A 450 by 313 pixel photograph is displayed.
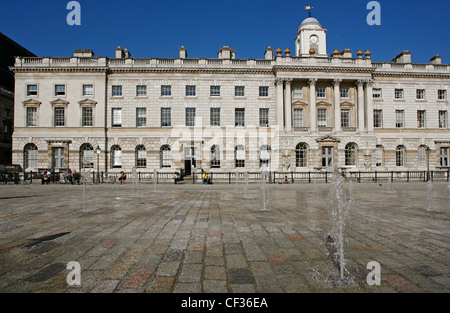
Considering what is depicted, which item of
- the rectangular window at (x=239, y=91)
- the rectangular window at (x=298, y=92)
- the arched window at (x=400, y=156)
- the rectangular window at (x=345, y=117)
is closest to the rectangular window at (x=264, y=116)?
the rectangular window at (x=239, y=91)

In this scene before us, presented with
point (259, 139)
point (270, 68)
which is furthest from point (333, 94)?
point (259, 139)

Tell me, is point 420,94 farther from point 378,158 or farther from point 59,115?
point 59,115

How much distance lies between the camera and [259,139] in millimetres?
31062

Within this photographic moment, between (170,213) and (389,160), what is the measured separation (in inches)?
1322

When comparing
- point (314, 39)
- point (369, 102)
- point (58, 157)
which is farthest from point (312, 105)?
point (58, 157)

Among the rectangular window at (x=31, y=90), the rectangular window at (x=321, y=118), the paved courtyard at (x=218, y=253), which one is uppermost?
the rectangular window at (x=31, y=90)

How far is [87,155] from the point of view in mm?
29844

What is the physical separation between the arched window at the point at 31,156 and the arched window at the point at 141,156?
1197cm

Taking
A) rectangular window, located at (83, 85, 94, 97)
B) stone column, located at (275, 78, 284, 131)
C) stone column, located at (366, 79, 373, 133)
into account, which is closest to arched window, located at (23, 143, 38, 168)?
rectangular window, located at (83, 85, 94, 97)

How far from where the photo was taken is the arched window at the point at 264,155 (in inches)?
1224

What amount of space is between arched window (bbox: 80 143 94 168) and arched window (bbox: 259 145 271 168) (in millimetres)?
20673

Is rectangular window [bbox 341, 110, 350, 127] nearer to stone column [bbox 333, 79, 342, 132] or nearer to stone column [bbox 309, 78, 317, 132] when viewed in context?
stone column [bbox 333, 79, 342, 132]

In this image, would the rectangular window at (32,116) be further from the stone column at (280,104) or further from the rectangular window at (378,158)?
the rectangular window at (378,158)
